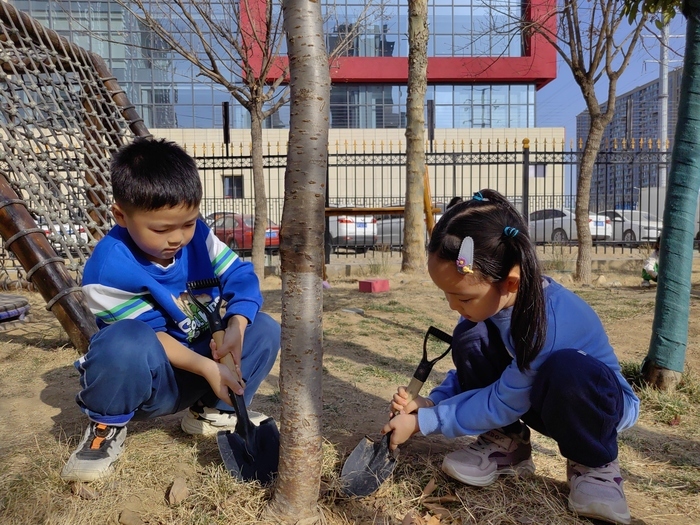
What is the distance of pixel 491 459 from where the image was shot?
194 cm

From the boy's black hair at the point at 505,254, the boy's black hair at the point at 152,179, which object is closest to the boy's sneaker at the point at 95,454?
the boy's black hair at the point at 152,179

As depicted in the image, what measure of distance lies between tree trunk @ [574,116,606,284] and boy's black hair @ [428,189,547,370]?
625 centimetres

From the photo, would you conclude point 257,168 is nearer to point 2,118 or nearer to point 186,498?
point 2,118

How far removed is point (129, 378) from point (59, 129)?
2.80 meters

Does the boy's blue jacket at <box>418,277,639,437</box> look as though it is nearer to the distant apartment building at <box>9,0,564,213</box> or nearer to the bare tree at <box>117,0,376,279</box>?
the bare tree at <box>117,0,376,279</box>

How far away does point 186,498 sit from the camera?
5.93 ft

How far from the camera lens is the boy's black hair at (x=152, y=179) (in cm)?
189

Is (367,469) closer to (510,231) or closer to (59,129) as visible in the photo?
(510,231)

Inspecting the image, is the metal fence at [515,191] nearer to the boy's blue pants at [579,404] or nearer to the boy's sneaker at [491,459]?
the boy's sneaker at [491,459]

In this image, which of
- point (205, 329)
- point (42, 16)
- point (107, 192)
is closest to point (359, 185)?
point (42, 16)

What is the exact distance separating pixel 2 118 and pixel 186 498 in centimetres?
329

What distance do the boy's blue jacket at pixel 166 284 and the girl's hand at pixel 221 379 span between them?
24 cm

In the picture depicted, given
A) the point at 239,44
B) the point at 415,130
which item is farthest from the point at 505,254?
the point at 239,44

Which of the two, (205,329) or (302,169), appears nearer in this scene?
(302,169)
